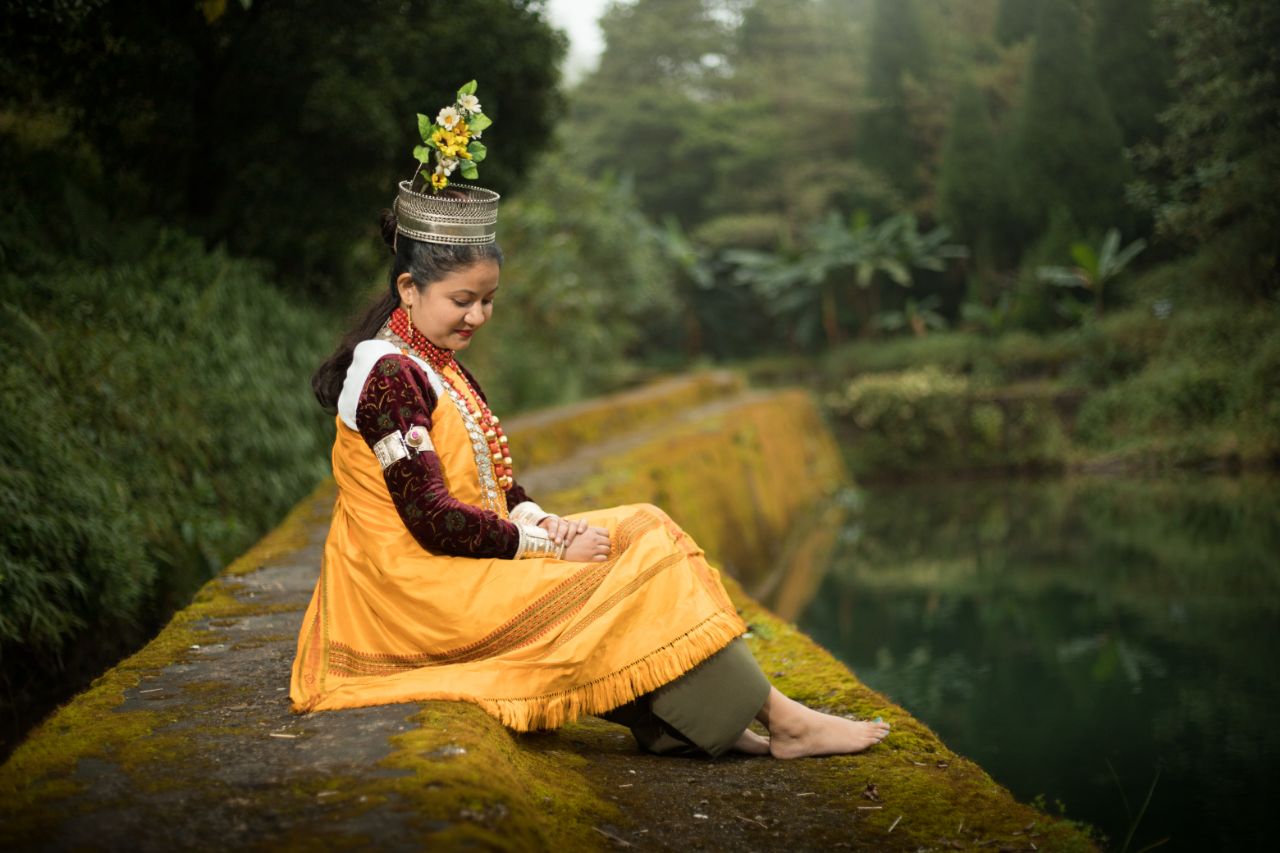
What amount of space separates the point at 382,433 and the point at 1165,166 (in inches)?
360

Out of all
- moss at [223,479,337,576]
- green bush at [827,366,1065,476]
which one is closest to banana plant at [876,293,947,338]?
green bush at [827,366,1065,476]

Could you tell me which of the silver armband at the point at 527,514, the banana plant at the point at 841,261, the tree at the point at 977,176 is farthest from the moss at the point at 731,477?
the banana plant at the point at 841,261

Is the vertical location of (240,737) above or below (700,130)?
below

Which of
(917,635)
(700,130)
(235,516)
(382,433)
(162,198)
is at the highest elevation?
(700,130)

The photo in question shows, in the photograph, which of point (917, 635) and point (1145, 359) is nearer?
point (917, 635)

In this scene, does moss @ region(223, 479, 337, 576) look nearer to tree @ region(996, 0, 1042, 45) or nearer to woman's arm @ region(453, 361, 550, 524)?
woman's arm @ region(453, 361, 550, 524)

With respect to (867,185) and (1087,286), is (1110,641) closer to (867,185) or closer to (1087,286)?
(1087,286)

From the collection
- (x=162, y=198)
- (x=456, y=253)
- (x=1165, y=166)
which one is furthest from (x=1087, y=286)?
(x=456, y=253)

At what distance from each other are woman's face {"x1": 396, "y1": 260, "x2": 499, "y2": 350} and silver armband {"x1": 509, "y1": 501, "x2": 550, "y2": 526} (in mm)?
462

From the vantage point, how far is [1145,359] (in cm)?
1187

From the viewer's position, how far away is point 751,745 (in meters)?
2.80

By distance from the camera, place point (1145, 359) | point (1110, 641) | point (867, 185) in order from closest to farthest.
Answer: point (1110, 641) < point (1145, 359) < point (867, 185)

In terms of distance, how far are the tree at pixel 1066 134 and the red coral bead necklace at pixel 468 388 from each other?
9149 mm

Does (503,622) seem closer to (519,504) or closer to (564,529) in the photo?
(564,529)
